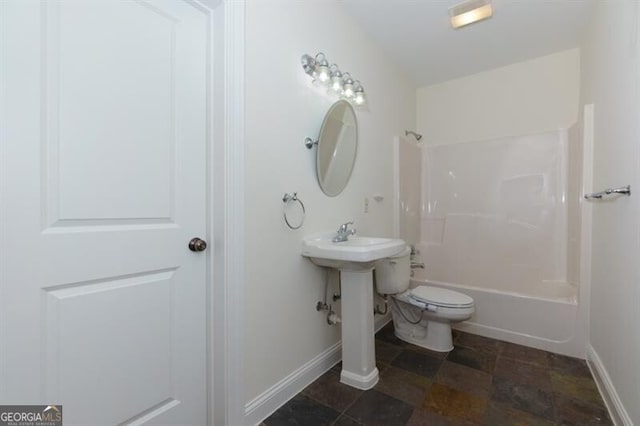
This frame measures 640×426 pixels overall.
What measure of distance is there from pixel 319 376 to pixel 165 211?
1295mm

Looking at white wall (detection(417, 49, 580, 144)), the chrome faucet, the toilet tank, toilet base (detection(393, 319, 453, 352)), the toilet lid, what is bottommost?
toilet base (detection(393, 319, 453, 352))

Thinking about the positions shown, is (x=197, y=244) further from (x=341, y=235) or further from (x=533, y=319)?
(x=533, y=319)

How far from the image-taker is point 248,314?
1282 millimetres

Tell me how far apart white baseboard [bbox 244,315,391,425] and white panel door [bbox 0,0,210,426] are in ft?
0.76

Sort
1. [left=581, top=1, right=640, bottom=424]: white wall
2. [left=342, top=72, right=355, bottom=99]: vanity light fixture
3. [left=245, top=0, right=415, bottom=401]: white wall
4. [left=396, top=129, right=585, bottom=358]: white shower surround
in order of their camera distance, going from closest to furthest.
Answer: [left=581, top=1, right=640, bottom=424]: white wall, [left=245, top=0, right=415, bottom=401]: white wall, [left=342, top=72, right=355, bottom=99]: vanity light fixture, [left=396, top=129, right=585, bottom=358]: white shower surround

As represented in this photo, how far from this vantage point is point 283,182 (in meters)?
1.46

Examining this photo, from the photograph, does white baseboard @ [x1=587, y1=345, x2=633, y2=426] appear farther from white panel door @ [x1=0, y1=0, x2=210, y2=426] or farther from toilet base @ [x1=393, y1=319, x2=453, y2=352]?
white panel door @ [x1=0, y1=0, x2=210, y2=426]

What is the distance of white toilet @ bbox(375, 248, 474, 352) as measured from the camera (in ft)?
6.46

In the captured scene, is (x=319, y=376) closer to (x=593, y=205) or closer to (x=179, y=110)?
(x=179, y=110)

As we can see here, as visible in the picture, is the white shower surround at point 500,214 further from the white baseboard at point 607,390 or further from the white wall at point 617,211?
the white wall at point 617,211

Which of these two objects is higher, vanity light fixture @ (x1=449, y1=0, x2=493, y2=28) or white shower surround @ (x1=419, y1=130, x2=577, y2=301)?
vanity light fixture @ (x1=449, y1=0, x2=493, y2=28)

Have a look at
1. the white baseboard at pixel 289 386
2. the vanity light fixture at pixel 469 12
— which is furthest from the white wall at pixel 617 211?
the white baseboard at pixel 289 386

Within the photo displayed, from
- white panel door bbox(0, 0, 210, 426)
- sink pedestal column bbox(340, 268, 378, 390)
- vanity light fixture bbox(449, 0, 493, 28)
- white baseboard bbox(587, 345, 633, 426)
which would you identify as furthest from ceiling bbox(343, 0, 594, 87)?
white baseboard bbox(587, 345, 633, 426)

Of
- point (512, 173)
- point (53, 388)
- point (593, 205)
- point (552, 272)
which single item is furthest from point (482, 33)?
point (53, 388)
